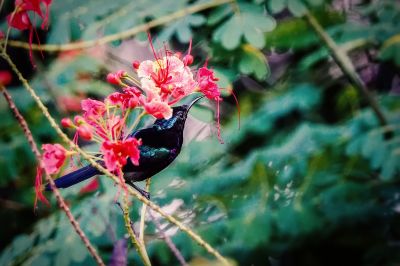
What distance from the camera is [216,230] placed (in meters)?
1.09

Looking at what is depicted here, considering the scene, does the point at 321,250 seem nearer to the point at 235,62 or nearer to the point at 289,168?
the point at 289,168

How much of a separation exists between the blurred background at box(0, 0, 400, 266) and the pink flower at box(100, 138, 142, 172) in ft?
1.40

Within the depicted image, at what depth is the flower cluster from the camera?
490 millimetres

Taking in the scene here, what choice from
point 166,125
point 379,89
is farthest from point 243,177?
point 379,89

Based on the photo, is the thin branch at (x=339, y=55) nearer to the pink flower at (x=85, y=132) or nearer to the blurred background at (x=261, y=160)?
the blurred background at (x=261, y=160)

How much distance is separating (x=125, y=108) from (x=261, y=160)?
0.63 metres

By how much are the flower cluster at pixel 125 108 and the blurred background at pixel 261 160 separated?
401 mm

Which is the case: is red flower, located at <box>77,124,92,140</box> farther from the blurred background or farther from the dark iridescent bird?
the blurred background

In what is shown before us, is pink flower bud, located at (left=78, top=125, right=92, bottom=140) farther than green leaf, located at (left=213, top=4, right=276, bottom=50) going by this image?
No

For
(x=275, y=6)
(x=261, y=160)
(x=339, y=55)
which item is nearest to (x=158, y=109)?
(x=261, y=160)

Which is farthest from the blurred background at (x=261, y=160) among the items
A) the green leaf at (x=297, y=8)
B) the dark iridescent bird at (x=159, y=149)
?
the dark iridescent bird at (x=159, y=149)

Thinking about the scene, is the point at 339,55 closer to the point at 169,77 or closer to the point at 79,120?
the point at 169,77

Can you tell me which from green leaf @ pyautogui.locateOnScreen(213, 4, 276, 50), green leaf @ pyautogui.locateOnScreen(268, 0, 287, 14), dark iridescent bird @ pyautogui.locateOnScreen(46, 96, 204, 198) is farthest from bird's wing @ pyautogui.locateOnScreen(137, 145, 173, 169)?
green leaf @ pyautogui.locateOnScreen(268, 0, 287, 14)

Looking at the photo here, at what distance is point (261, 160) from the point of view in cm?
113
